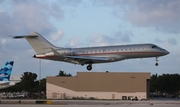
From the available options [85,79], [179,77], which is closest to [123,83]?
[85,79]

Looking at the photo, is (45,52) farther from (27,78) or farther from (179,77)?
(179,77)

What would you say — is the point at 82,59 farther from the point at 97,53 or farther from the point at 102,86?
the point at 102,86

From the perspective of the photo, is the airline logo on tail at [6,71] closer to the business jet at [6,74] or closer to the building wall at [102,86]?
the business jet at [6,74]

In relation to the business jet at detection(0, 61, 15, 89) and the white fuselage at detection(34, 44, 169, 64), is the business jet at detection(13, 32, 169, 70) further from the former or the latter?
the business jet at detection(0, 61, 15, 89)

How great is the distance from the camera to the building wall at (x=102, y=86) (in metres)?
85.4

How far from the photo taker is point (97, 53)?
169ft

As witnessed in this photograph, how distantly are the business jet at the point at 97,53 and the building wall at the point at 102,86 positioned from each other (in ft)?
109

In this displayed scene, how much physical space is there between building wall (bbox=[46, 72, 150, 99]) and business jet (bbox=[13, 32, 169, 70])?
109 feet

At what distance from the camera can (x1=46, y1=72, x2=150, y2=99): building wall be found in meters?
85.4

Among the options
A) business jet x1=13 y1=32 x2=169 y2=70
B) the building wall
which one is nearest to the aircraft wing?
business jet x1=13 y1=32 x2=169 y2=70

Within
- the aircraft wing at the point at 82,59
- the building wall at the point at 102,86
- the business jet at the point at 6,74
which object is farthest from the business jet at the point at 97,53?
the building wall at the point at 102,86

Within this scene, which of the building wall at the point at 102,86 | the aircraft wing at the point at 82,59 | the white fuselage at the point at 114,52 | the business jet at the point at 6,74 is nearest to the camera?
the white fuselage at the point at 114,52

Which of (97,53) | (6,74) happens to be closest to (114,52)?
(97,53)

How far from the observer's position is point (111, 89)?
8600cm
